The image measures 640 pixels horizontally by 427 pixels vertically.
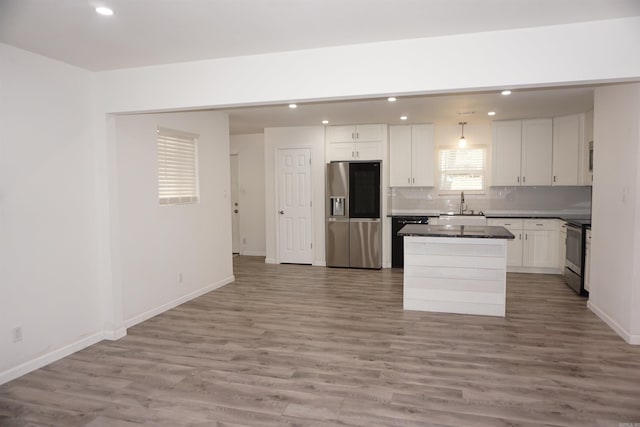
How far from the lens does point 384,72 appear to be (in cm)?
297

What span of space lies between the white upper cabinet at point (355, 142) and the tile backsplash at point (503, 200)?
2.93 ft

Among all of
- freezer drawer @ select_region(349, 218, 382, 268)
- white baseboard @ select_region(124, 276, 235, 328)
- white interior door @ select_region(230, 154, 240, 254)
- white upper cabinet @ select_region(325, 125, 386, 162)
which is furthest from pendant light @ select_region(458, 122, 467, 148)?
white interior door @ select_region(230, 154, 240, 254)

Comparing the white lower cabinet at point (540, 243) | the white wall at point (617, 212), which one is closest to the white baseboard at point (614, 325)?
the white wall at point (617, 212)

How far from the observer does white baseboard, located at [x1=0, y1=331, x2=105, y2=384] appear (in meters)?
3.01

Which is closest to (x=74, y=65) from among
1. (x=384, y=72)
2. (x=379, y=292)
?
(x=384, y=72)

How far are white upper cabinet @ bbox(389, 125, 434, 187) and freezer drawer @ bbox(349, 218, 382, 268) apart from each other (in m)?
0.86

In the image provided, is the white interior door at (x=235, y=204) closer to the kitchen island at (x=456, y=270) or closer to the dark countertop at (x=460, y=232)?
the dark countertop at (x=460, y=232)

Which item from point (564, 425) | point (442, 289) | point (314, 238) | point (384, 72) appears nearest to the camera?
point (564, 425)

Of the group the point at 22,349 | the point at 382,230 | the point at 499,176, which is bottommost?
the point at 22,349

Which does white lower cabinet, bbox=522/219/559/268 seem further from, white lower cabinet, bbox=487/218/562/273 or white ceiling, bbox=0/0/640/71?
white ceiling, bbox=0/0/640/71

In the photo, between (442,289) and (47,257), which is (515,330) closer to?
(442,289)

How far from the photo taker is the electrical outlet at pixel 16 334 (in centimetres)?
304

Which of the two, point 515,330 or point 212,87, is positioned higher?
point 212,87

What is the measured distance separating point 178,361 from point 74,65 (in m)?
2.65
